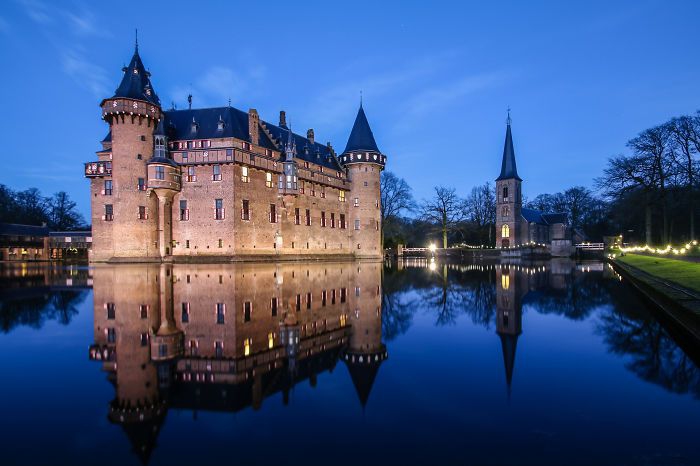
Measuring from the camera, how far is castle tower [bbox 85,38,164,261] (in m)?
38.4

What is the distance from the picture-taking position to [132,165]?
38844mm

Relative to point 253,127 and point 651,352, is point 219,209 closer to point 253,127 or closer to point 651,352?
point 253,127

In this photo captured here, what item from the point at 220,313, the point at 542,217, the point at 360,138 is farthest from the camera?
the point at 542,217

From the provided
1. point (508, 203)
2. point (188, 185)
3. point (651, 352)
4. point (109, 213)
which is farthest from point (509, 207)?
point (651, 352)

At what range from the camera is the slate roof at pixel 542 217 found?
283 ft

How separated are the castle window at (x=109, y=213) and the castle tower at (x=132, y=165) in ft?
6.64

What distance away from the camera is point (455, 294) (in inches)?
637

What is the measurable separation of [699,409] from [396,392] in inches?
120

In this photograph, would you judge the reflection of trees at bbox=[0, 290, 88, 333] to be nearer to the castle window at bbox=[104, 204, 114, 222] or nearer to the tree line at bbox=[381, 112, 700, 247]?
the castle window at bbox=[104, 204, 114, 222]

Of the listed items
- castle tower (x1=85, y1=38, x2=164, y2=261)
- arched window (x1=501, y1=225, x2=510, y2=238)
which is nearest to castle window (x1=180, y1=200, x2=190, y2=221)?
castle tower (x1=85, y1=38, x2=164, y2=261)

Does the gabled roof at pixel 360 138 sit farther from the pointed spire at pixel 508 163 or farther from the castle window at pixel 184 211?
the pointed spire at pixel 508 163

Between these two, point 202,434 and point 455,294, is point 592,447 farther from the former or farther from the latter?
point 455,294

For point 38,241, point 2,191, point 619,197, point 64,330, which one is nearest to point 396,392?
point 64,330

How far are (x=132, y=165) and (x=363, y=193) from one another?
26.4 meters
